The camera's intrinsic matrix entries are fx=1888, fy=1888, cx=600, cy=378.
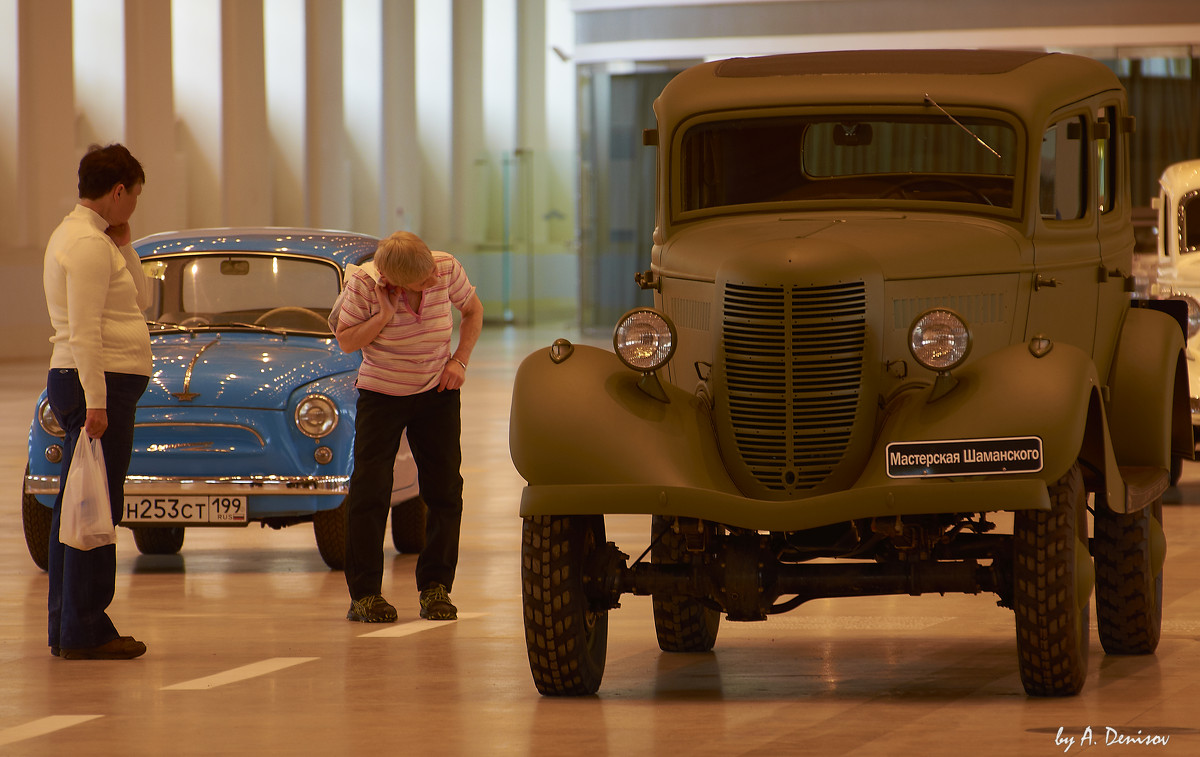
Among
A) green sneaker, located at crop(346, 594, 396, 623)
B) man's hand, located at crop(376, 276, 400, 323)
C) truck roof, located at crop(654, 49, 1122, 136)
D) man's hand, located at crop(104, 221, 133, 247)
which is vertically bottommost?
green sneaker, located at crop(346, 594, 396, 623)

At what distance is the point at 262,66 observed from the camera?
3056cm

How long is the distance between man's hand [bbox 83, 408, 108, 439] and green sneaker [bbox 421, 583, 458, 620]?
164cm

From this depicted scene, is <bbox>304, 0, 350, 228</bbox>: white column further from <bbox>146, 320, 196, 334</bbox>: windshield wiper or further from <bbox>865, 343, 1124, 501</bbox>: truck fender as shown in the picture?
<bbox>865, 343, 1124, 501</bbox>: truck fender

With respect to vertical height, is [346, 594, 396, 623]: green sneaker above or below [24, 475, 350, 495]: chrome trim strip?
below

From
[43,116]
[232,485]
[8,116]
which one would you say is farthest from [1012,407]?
[43,116]

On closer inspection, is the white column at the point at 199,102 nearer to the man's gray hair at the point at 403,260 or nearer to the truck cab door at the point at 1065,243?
the man's gray hair at the point at 403,260

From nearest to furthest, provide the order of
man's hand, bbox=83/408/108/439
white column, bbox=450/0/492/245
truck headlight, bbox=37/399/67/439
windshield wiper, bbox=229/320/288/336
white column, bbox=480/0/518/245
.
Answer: man's hand, bbox=83/408/108/439 < truck headlight, bbox=37/399/67/439 < windshield wiper, bbox=229/320/288/336 < white column, bbox=450/0/492/245 < white column, bbox=480/0/518/245

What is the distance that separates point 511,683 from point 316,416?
2.83m

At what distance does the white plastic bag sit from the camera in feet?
22.4

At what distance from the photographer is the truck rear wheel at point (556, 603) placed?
5.99 metres

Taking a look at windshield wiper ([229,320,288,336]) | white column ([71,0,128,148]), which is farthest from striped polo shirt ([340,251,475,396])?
white column ([71,0,128,148])

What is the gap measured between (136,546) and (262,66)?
21502 mm

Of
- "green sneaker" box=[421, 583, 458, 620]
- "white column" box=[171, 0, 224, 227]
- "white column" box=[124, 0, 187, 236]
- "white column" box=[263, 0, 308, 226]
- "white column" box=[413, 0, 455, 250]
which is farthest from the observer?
"white column" box=[413, 0, 455, 250]

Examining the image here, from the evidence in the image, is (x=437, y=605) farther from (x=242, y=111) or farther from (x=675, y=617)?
(x=242, y=111)
